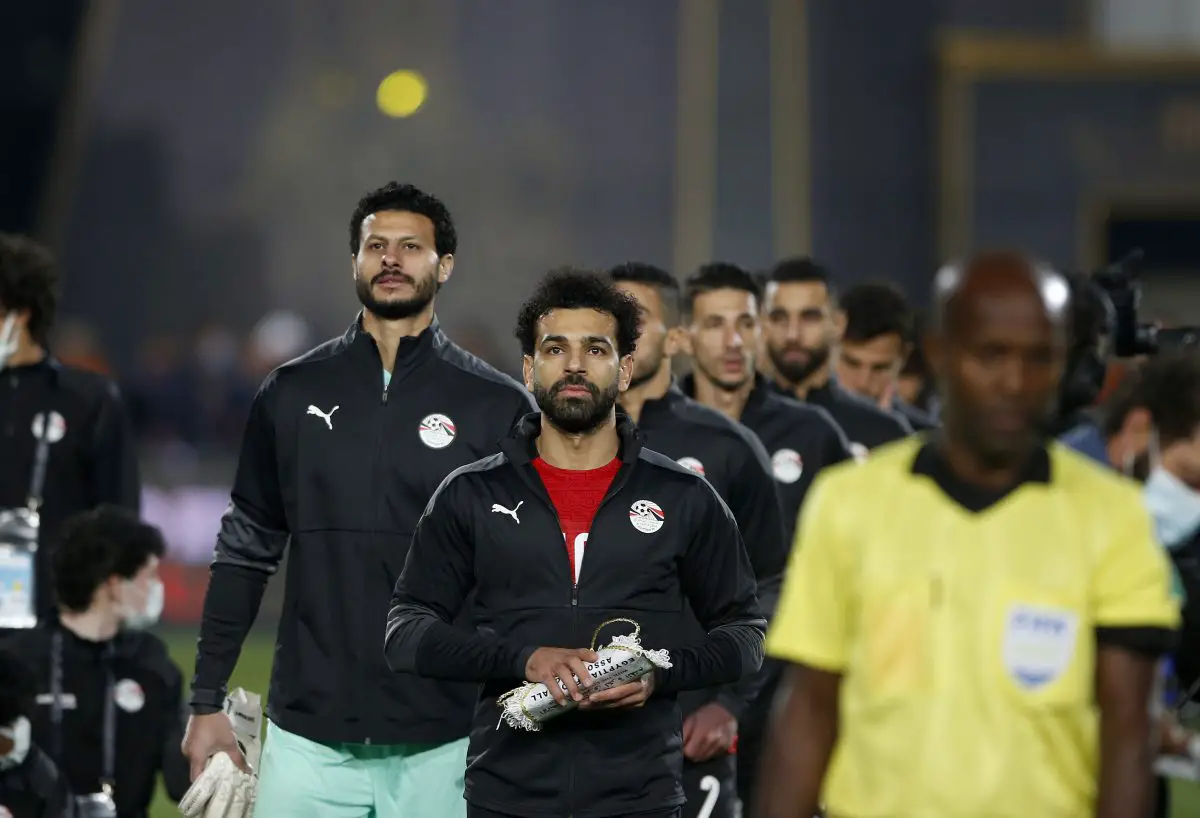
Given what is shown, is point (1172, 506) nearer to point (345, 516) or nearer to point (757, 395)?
point (345, 516)

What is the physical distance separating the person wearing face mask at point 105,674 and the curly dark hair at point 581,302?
2.38 metres

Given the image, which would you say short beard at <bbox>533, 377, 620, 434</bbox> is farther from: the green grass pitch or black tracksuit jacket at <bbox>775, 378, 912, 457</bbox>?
the green grass pitch

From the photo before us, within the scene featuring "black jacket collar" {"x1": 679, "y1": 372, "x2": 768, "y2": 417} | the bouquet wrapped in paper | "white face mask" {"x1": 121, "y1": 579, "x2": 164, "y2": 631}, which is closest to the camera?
the bouquet wrapped in paper

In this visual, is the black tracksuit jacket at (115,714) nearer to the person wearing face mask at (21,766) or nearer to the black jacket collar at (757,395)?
the person wearing face mask at (21,766)

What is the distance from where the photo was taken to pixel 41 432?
752 cm

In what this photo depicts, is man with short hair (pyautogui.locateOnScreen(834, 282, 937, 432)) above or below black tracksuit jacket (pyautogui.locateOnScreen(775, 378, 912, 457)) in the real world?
above

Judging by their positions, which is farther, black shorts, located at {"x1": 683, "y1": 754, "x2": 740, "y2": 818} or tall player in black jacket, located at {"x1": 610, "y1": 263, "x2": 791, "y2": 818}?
black shorts, located at {"x1": 683, "y1": 754, "x2": 740, "y2": 818}

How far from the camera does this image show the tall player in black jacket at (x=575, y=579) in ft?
15.5

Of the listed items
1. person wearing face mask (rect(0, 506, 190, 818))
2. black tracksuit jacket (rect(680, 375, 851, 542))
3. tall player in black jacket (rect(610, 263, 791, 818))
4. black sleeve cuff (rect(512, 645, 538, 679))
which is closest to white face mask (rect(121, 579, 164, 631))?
person wearing face mask (rect(0, 506, 190, 818))

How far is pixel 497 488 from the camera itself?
4.89 m

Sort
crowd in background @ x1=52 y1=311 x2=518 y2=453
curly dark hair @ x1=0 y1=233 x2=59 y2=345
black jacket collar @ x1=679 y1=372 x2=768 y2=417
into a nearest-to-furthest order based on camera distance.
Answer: black jacket collar @ x1=679 y1=372 x2=768 y2=417
curly dark hair @ x1=0 y1=233 x2=59 y2=345
crowd in background @ x1=52 y1=311 x2=518 y2=453

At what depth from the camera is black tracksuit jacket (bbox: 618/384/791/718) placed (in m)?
6.13

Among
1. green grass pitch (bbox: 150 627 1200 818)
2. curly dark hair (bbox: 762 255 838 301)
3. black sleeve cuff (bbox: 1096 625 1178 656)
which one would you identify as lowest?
green grass pitch (bbox: 150 627 1200 818)

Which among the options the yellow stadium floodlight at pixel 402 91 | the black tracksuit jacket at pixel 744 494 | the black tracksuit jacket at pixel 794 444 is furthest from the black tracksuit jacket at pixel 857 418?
the yellow stadium floodlight at pixel 402 91
